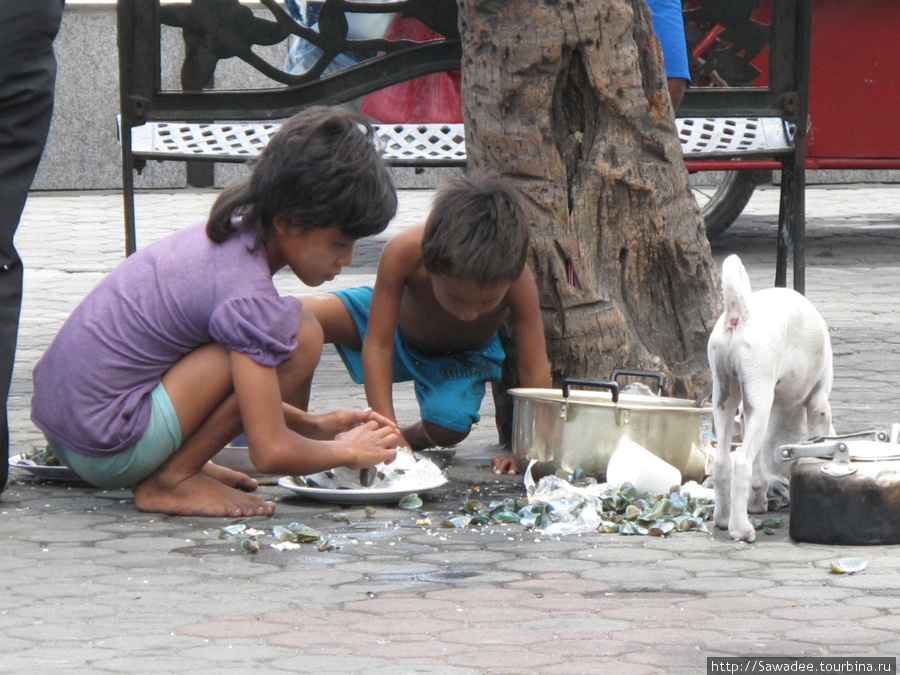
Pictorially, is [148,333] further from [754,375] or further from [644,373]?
[754,375]

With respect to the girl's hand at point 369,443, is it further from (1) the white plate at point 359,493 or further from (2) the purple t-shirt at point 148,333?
(2) the purple t-shirt at point 148,333

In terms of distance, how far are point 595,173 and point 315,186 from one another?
1113mm

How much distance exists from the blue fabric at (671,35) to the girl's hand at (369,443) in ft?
7.47

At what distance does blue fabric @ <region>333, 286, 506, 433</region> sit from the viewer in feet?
13.9

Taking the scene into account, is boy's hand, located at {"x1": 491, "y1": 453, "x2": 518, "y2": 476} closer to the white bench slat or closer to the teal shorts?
the teal shorts

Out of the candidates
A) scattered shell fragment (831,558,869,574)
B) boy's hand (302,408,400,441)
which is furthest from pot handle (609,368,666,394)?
scattered shell fragment (831,558,869,574)

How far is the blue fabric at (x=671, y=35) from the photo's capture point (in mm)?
5137

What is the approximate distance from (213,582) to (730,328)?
4.25 feet

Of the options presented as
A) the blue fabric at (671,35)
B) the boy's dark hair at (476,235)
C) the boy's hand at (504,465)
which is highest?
the blue fabric at (671,35)

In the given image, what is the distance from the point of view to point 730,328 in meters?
3.15

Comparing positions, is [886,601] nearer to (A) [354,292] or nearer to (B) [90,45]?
(A) [354,292]

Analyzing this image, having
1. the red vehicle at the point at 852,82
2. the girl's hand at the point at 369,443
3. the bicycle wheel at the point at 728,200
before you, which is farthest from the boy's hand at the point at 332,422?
the bicycle wheel at the point at 728,200

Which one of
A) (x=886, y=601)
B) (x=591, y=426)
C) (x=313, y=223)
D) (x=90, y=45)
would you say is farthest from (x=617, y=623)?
(x=90, y=45)

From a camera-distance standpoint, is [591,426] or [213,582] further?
[591,426]
